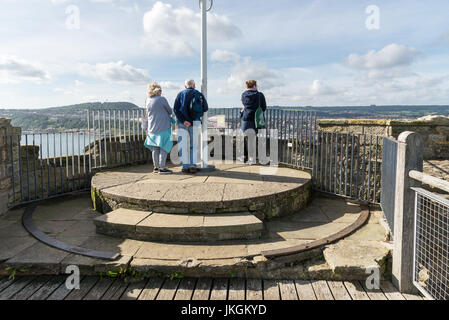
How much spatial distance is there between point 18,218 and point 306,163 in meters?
5.72

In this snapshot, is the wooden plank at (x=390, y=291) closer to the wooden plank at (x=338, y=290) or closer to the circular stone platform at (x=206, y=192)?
the wooden plank at (x=338, y=290)

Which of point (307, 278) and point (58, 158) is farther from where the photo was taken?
point (58, 158)

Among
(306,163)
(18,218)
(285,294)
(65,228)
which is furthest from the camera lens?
(306,163)

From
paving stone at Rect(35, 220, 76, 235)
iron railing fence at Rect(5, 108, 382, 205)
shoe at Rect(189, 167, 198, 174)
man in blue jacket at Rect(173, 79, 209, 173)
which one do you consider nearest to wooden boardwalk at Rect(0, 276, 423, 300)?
paving stone at Rect(35, 220, 76, 235)

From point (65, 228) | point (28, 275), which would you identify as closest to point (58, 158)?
point (65, 228)

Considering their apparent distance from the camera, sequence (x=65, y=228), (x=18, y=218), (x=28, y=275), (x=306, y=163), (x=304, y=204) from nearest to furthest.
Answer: (x=28, y=275) → (x=65, y=228) → (x=18, y=218) → (x=304, y=204) → (x=306, y=163)

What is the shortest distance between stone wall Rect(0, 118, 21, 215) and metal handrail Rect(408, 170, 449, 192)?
616cm

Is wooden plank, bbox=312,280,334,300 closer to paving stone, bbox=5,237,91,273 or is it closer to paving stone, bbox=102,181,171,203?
paving stone, bbox=102,181,171,203

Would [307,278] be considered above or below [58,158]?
below

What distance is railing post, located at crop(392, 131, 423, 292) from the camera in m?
3.23

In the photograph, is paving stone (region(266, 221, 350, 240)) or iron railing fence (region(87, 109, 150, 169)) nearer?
paving stone (region(266, 221, 350, 240))
